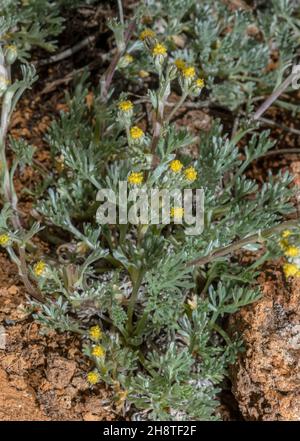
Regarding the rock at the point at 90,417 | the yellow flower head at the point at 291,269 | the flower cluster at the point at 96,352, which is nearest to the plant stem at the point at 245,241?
the yellow flower head at the point at 291,269

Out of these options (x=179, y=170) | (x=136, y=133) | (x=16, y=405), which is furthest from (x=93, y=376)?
(x=136, y=133)

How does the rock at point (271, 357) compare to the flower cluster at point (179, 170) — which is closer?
the flower cluster at point (179, 170)

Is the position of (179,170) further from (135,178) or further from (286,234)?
(286,234)

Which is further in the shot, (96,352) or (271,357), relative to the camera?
(271,357)

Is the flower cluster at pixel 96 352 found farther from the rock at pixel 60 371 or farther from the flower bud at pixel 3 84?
the flower bud at pixel 3 84

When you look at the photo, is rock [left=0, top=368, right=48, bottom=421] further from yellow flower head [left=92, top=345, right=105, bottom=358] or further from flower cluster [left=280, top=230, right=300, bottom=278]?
flower cluster [left=280, top=230, right=300, bottom=278]
